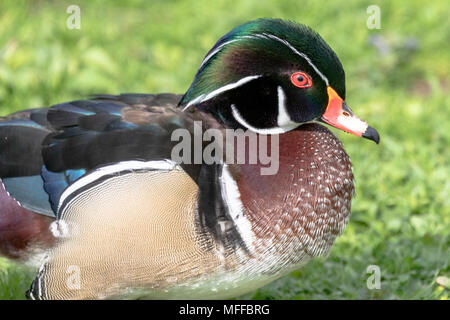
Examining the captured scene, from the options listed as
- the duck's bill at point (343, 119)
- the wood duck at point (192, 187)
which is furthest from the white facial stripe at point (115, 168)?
the duck's bill at point (343, 119)

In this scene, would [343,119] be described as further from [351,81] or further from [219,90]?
[351,81]

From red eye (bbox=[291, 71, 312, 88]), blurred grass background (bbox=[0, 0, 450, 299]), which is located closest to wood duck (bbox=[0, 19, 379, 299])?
red eye (bbox=[291, 71, 312, 88])

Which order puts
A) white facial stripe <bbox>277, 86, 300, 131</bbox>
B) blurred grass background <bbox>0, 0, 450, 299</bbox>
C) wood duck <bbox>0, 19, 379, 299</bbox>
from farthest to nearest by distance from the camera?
blurred grass background <bbox>0, 0, 450, 299</bbox>
white facial stripe <bbox>277, 86, 300, 131</bbox>
wood duck <bbox>0, 19, 379, 299</bbox>

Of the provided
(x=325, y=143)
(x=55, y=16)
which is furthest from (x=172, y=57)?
(x=325, y=143)

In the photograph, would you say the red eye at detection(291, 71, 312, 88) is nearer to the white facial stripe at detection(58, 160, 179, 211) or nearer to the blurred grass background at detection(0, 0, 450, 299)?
the white facial stripe at detection(58, 160, 179, 211)

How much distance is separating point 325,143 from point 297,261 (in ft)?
1.37

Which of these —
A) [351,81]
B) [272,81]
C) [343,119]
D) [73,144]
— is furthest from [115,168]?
[351,81]

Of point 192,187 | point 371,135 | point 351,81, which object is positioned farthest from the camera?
point 351,81

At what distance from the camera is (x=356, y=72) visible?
4801mm

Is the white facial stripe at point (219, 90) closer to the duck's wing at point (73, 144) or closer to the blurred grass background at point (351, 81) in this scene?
the duck's wing at point (73, 144)

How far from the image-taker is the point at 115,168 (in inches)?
92.4

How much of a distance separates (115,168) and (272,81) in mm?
580

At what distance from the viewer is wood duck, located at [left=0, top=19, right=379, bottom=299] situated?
7.58ft

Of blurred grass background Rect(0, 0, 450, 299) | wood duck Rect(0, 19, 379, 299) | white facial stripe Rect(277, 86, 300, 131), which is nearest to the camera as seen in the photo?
wood duck Rect(0, 19, 379, 299)
